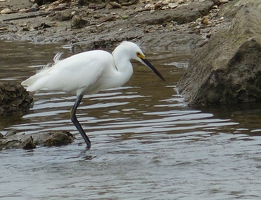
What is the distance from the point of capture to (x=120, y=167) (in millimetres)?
7488

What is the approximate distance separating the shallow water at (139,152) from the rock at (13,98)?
183mm

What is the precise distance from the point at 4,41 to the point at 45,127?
399 inches

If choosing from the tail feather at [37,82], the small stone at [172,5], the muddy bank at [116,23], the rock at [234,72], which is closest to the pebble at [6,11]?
the muddy bank at [116,23]

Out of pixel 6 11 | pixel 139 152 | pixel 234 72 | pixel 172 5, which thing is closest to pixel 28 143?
pixel 139 152

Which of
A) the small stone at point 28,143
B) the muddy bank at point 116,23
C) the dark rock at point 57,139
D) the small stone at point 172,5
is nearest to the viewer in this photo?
the small stone at point 28,143

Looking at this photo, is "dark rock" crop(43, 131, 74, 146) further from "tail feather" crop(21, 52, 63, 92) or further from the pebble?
the pebble

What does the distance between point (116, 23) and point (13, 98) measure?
7867 millimetres

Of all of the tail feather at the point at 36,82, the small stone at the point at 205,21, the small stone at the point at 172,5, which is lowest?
the small stone at the point at 205,21

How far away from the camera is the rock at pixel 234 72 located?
33.0 ft

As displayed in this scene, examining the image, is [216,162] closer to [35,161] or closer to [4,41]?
[35,161]

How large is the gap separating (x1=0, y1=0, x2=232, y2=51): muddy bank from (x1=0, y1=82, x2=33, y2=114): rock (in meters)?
5.39

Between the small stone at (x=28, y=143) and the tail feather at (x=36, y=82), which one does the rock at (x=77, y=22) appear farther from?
the small stone at (x=28, y=143)

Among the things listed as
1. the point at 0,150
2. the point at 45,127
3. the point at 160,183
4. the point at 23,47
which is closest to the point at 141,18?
the point at 23,47

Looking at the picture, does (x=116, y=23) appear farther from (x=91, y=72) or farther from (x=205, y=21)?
(x=91, y=72)
